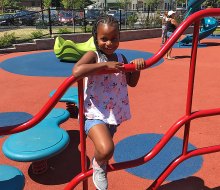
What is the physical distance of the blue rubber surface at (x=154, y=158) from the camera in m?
3.25

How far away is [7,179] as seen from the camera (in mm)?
2455

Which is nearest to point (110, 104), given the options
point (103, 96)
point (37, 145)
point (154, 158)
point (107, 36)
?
point (103, 96)

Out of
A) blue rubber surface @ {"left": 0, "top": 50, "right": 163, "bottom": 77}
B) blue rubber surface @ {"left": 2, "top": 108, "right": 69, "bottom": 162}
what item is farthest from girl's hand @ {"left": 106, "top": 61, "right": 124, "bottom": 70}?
blue rubber surface @ {"left": 0, "top": 50, "right": 163, "bottom": 77}

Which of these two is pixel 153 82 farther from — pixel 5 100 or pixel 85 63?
pixel 85 63

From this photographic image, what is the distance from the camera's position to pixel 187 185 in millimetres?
3029

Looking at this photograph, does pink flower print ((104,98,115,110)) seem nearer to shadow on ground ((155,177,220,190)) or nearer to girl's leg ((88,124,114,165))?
girl's leg ((88,124,114,165))

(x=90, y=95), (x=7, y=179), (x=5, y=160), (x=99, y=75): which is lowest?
(x=5, y=160)

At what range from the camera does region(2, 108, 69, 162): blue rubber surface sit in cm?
291

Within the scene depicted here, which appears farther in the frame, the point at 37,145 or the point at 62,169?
the point at 62,169

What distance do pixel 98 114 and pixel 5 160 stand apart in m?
2.05

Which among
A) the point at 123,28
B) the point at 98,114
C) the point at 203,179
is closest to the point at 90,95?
the point at 98,114

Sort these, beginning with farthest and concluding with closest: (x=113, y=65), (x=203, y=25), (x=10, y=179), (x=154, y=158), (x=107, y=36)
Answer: (x=203, y=25) → (x=154, y=158) → (x=10, y=179) → (x=107, y=36) → (x=113, y=65)

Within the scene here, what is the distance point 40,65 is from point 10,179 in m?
7.41

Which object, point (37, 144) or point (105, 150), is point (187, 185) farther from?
point (37, 144)
